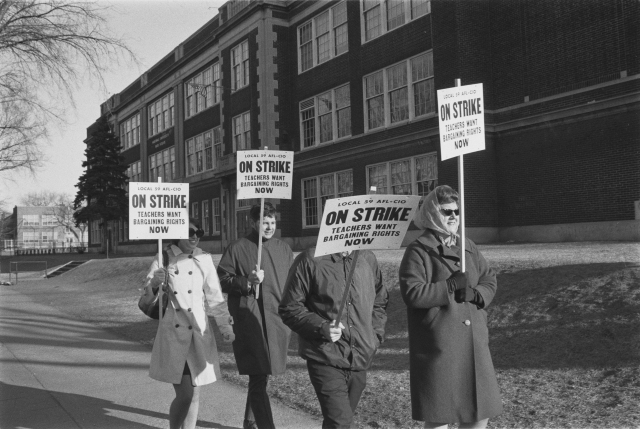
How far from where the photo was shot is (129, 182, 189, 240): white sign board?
20.5 ft

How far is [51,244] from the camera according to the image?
130375 millimetres

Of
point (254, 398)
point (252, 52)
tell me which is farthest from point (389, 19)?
point (254, 398)

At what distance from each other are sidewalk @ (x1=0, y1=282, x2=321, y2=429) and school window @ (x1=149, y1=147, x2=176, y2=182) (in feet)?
113

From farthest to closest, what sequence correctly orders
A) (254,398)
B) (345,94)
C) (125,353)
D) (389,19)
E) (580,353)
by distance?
(345,94)
(389,19)
(125,353)
(580,353)
(254,398)

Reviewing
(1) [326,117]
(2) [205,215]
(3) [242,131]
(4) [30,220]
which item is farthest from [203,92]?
(4) [30,220]

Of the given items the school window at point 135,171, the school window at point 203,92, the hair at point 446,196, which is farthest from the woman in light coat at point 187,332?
the school window at point 135,171

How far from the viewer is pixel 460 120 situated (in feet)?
16.3

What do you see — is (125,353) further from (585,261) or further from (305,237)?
(305,237)

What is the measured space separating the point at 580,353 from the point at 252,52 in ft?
92.7

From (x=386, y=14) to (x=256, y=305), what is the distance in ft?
71.1

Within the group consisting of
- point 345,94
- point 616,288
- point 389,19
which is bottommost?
point 616,288

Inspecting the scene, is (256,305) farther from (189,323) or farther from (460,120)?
(460,120)

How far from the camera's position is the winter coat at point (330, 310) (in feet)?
13.7

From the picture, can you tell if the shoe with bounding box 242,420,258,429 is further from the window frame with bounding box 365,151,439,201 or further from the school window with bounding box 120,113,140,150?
the school window with bounding box 120,113,140,150
